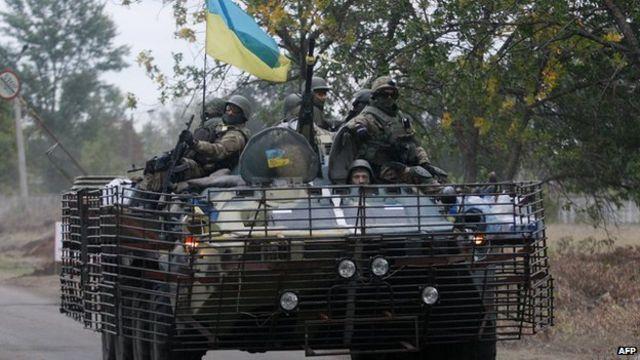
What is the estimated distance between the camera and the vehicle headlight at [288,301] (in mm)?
9109

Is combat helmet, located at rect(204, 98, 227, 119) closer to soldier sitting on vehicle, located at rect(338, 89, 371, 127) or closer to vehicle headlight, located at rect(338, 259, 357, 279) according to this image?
soldier sitting on vehicle, located at rect(338, 89, 371, 127)

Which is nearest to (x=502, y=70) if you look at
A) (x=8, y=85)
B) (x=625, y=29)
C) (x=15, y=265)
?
(x=625, y=29)

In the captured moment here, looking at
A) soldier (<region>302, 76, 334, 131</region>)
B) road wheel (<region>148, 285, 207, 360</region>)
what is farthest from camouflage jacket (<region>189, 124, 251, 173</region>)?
road wheel (<region>148, 285, 207, 360</region>)

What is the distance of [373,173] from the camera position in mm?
10938

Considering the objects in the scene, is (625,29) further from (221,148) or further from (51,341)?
(51,341)

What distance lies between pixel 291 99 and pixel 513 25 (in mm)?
3306

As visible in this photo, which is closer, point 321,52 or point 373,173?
point 373,173

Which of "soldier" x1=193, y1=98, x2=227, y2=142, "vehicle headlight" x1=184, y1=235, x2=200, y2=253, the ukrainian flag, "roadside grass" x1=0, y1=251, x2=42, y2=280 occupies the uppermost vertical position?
the ukrainian flag

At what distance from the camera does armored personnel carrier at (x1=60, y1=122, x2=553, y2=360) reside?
29.5 feet

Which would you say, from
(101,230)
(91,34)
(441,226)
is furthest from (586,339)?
(91,34)

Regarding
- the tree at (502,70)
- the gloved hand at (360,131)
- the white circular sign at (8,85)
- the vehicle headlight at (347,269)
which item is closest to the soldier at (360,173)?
the gloved hand at (360,131)

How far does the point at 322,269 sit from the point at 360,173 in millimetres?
1613

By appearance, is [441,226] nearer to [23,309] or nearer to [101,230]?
[101,230]

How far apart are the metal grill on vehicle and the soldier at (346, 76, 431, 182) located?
3.29 feet
